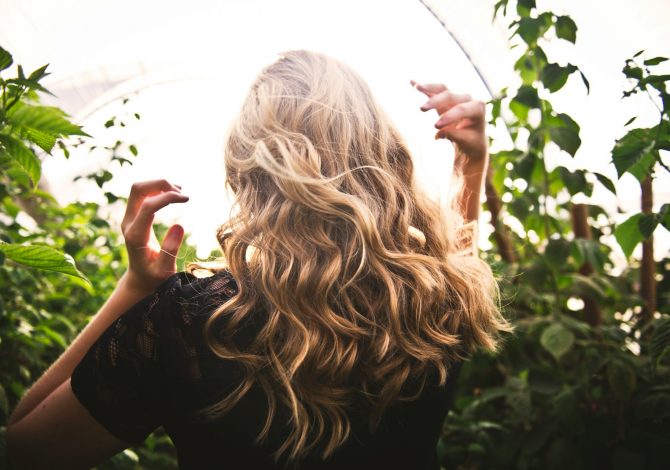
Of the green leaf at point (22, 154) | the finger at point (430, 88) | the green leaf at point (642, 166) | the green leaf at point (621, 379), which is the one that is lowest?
the green leaf at point (621, 379)

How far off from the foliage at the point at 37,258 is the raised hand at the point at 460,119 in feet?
2.98

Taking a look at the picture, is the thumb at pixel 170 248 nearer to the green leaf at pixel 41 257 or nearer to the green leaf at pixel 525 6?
the green leaf at pixel 41 257

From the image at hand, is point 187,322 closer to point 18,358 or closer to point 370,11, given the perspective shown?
point 18,358

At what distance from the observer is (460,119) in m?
1.35

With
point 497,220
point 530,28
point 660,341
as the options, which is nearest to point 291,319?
point 660,341

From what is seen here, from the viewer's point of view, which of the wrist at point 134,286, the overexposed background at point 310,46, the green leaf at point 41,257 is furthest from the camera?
the overexposed background at point 310,46

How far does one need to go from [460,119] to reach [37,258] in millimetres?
1122

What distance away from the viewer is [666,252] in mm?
2645

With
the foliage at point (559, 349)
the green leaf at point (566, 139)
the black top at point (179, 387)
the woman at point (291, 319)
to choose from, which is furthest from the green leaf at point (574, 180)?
the black top at point (179, 387)

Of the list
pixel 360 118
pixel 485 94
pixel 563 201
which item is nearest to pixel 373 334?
pixel 360 118

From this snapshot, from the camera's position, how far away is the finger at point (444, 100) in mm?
1284

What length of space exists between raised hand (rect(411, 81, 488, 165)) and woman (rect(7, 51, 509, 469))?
0.02 m

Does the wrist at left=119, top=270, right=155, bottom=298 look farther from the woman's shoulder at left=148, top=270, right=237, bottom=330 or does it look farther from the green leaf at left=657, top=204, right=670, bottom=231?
the green leaf at left=657, top=204, right=670, bottom=231

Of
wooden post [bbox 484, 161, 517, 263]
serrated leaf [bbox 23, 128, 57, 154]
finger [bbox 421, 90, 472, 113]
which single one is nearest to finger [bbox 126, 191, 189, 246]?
serrated leaf [bbox 23, 128, 57, 154]
